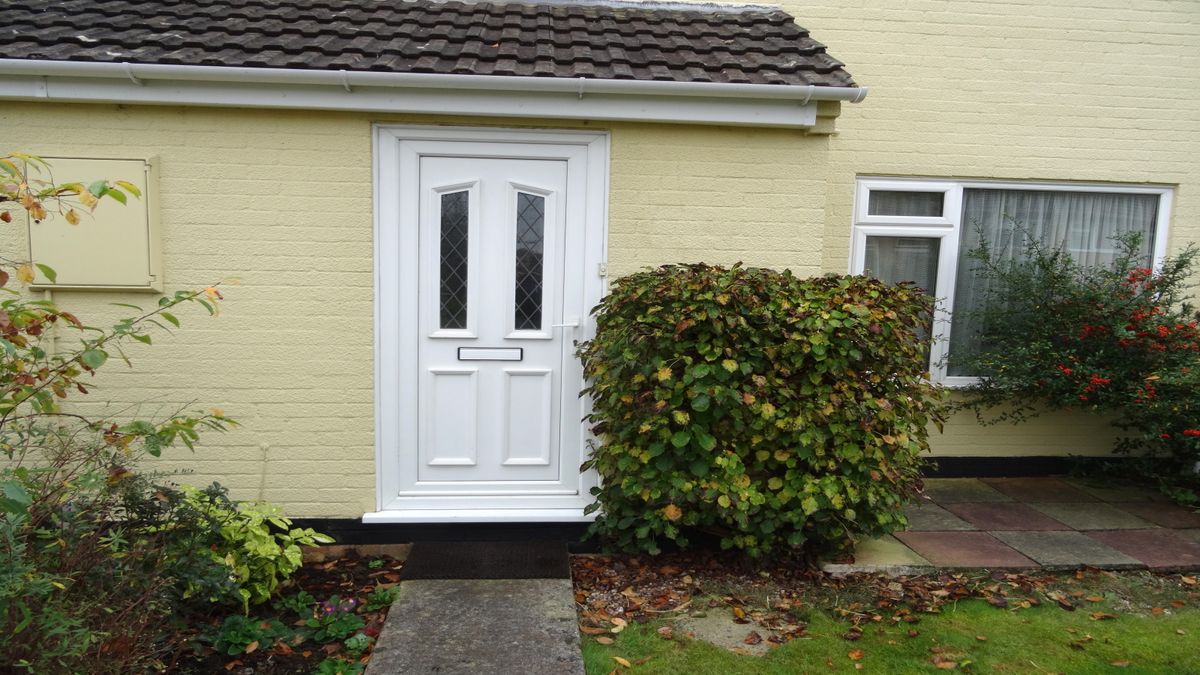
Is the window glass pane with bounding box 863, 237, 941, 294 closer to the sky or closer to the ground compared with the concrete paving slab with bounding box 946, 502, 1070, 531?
closer to the sky

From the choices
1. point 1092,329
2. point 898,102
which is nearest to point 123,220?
point 898,102

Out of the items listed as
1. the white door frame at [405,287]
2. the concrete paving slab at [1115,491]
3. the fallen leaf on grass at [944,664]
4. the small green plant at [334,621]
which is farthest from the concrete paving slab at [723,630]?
the concrete paving slab at [1115,491]

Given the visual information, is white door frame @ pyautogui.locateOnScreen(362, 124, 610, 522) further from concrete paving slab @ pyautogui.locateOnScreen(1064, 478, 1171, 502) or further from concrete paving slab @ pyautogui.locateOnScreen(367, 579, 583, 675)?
concrete paving slab @ pyautogui.locateOnScreen(1064, 478, 1171, 502)

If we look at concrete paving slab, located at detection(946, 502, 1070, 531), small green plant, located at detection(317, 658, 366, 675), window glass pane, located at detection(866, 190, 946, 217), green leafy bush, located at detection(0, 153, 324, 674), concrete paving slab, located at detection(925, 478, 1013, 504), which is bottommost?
small green plant, located at detection(317, 658, 366, 675)

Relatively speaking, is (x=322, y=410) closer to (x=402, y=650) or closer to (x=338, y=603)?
(x=338, y=603)

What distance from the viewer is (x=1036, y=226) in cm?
615

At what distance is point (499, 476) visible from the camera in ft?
15.2

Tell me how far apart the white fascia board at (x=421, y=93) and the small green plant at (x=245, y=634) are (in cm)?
274

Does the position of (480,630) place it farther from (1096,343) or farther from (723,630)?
(1096,343)

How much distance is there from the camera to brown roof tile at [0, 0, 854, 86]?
4.15 meters

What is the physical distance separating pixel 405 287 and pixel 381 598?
5.77 ft

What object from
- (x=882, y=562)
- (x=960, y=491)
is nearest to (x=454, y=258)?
(x=882, y=562)

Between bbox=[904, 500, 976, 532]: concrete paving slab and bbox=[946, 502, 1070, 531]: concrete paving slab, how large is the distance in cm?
7

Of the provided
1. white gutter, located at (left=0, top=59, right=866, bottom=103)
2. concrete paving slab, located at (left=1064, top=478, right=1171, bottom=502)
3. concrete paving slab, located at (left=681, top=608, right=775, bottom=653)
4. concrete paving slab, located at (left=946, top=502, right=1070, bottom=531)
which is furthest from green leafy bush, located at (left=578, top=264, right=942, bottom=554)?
concrete paving slab, located at (left=1064, top=478, right=1171, bottom=502)
